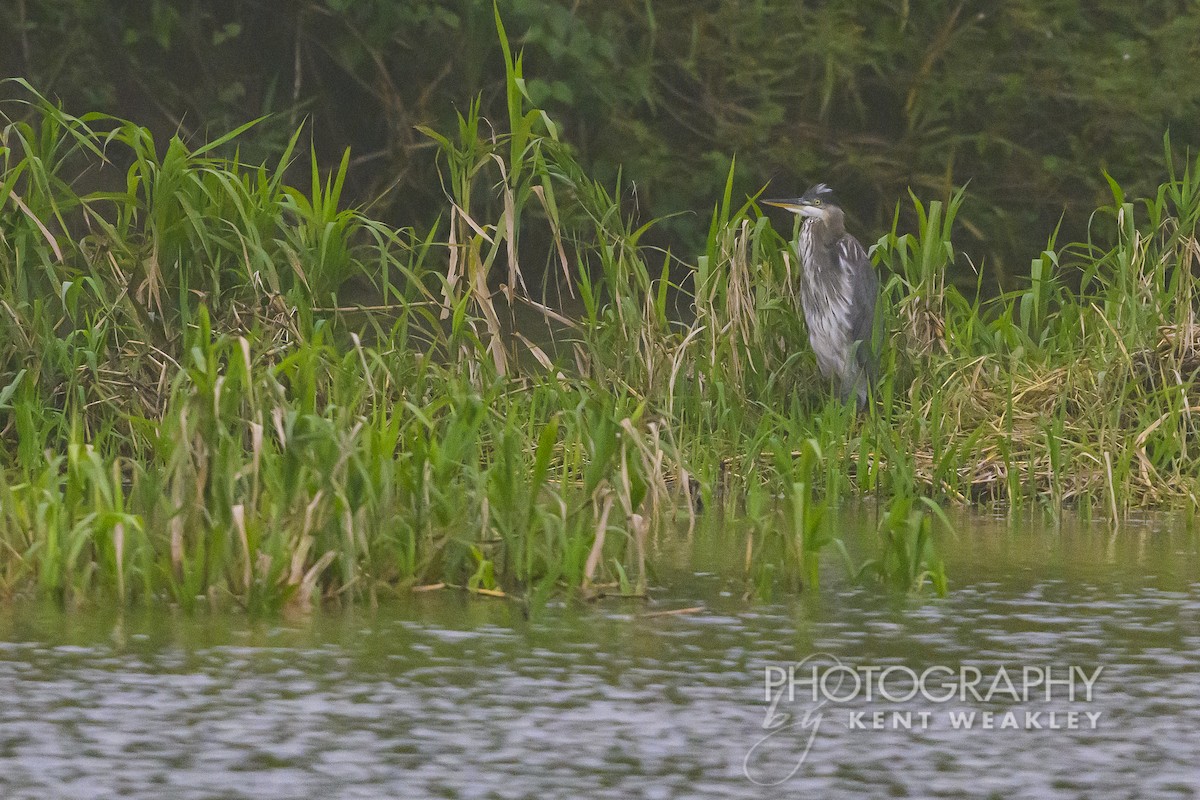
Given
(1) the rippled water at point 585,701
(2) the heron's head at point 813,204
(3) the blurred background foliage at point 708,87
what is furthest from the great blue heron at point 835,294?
(1) the rippled water at point 585,701

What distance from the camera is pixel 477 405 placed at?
18.1 ft

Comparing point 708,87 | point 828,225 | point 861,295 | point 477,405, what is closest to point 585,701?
point 477,405


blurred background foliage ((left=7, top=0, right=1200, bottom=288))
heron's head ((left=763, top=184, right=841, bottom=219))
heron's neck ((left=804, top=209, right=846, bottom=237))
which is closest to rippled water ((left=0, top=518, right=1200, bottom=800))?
heron's neck ((left=804, top=209, right=846, bottom=237))

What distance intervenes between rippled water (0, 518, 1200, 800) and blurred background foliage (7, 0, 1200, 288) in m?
5.71

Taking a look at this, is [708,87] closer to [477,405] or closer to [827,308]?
[827,308]

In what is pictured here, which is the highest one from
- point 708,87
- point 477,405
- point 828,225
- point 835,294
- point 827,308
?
point 708,87

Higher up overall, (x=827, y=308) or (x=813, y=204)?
(x=813, y=204)

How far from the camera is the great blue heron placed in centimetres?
779

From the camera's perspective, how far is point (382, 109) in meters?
11.1

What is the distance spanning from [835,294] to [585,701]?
4.29m

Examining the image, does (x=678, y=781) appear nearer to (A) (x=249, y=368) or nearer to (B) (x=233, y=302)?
(A) (x=249, y=368)

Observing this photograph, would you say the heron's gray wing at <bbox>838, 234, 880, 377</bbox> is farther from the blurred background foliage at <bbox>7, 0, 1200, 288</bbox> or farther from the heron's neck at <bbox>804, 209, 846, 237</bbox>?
the blurred background foliage at <bbox>7, 0, 1200, 288</bbox>

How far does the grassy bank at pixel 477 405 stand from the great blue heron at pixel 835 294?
3.8 inches

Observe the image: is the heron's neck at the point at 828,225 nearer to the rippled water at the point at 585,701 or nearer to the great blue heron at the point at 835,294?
the great blue heron at the point at 835,294
